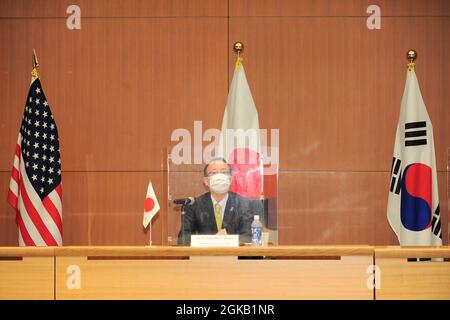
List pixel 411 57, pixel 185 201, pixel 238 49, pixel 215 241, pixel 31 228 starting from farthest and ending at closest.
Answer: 1. pixel 238 49
2. pixel 411 57
3. pixel 31 228
4. pixel 185 201
5. pixel 215 241

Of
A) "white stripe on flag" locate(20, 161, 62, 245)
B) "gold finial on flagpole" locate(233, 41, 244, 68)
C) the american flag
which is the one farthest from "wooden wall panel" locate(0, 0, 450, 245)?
"white stripe on flag" locate(20, 161, 62, 245)

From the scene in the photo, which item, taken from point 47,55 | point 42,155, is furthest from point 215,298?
point 47,55

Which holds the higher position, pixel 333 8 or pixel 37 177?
pixel 333 8

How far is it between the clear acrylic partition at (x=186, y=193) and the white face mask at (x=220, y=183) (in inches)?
1.8

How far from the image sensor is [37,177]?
5703mm

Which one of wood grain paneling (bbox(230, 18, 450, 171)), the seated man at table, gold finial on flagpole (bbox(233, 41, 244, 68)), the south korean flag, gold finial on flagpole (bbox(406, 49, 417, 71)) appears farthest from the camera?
wood grain paneling (bbox(230, 18, 450, 171))

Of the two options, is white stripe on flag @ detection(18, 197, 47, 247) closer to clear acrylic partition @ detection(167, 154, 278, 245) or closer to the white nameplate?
clear acrylic partition @ detection(167, 154, 278, 245)

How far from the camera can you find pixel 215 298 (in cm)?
350

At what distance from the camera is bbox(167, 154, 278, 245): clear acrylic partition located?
3820 millimetres

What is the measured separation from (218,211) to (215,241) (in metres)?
0.21

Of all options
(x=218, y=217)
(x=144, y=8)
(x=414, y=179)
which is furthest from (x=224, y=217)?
(x=144, y=8)

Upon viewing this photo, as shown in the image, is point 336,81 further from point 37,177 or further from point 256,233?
point 256,233


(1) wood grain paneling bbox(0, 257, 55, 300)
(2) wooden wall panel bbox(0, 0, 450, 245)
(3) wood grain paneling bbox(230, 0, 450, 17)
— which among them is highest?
(3) wood grain paneling bbox(230, 0, 450, 17)

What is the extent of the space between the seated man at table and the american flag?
2.17m
